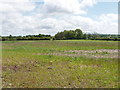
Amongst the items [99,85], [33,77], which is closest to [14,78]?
[33,77]

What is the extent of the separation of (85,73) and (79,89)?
9.44ft

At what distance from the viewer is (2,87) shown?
7906 millimetres

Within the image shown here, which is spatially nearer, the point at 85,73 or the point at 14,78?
the point at 14,78

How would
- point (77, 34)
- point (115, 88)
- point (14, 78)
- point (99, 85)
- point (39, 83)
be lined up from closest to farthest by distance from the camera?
point (115, 88) < point (99, 85) < point (39, 83) < point (14, 78) < point (77, 34)

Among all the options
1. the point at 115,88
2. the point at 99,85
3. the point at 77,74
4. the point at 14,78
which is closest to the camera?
the point at 115,88

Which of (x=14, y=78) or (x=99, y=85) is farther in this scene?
(x=14, y=78)

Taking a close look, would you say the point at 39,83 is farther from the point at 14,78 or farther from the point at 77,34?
the point at 77,34

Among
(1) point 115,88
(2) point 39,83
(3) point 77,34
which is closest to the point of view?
(1) point 115,88

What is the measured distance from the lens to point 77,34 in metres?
125

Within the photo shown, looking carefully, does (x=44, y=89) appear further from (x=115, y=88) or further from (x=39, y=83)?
(x=115, y=88)

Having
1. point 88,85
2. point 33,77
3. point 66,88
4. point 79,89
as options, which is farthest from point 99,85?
point 33,77

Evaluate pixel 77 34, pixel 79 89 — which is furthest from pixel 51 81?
pixel 77 34

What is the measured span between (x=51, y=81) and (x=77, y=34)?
117602mm

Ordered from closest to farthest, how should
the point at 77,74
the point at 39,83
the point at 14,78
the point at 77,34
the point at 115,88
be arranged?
the point at 115,88
the point at 39,83
the point at 14,78
the point at 77,74
the point at 77,34
